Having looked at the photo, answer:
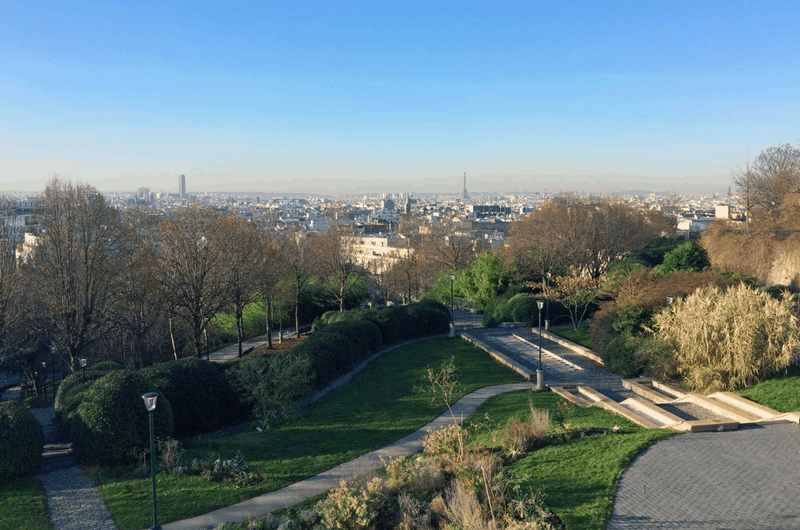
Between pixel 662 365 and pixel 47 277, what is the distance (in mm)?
25268

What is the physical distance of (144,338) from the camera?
30484 mm

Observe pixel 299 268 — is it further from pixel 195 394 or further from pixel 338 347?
pixel 195 394

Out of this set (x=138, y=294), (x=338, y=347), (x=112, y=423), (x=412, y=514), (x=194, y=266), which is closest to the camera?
(x=412, y=514)

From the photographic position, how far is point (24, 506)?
11.0 m

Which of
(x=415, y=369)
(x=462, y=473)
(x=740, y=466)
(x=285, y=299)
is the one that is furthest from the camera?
(x=285, y=299)

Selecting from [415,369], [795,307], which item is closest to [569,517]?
[415,369]

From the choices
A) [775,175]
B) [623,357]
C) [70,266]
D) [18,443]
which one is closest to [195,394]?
[18,443]

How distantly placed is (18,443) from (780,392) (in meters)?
19.7

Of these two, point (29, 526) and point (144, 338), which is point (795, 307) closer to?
point (29, 526)

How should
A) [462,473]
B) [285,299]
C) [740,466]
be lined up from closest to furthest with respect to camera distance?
[462,473] < [740,466] < [285,299]

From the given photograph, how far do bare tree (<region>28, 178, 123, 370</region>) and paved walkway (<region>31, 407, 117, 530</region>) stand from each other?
400 inches

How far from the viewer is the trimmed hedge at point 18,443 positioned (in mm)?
12164

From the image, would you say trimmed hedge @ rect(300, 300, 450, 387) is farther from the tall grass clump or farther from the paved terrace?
the tall grass clump

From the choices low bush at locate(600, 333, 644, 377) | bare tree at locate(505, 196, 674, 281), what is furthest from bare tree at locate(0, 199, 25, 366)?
bare tree at locate(505, 196, 674, 281)
